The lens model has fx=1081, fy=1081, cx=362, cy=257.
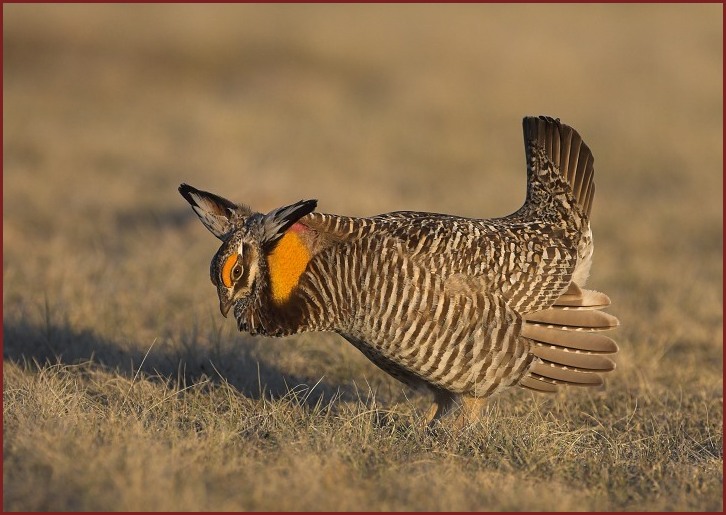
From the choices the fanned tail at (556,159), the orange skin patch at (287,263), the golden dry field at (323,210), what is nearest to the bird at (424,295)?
the orange skin patch at (287,263)

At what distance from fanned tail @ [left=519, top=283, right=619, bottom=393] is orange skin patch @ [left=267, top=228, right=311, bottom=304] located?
Answer: 3.61ft

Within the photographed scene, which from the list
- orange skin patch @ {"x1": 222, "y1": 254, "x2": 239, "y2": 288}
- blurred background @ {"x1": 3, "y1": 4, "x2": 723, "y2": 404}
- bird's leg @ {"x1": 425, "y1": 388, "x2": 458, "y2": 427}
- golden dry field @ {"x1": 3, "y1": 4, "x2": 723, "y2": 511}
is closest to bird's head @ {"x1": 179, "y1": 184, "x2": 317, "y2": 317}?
orange skin patch @ {"x1": 222, "y1": 254, "x2": 239, "y2": 288}

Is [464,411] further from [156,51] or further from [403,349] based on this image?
[156,51]

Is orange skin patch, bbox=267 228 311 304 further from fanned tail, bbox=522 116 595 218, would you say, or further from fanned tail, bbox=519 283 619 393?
fanned tail, bbox=522 116 595 218

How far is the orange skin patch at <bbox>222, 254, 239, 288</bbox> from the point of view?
4.70 metres

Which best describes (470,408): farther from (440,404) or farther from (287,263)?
(287,263)

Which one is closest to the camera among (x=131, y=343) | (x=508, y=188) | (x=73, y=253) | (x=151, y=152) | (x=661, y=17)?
(x=131, y=343)

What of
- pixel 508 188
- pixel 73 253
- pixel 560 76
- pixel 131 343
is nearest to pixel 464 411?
pixel 131 343

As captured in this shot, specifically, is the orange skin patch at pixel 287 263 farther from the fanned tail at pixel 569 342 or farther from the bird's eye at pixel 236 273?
the fanned tail at pixel 569 342

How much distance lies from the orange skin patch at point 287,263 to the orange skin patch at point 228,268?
0.22 m

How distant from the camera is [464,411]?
5.25 m

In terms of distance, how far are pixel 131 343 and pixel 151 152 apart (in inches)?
287

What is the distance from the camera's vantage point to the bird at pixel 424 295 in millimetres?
4762

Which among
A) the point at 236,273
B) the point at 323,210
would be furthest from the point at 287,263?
the point at 323,210
